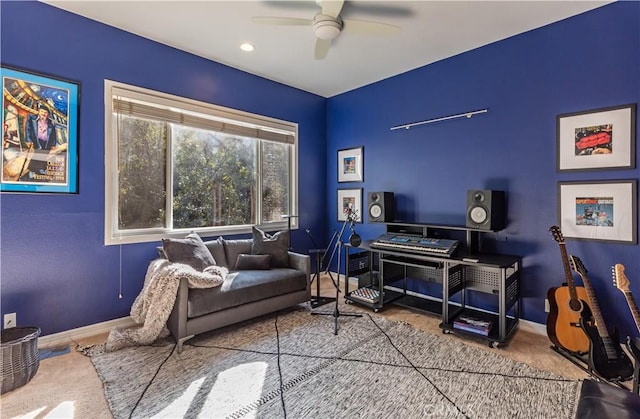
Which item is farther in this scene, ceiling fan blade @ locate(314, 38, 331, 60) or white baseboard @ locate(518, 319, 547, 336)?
white baseboard @ locate(518, 319, 547, 336)

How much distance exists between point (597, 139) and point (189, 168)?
3743 mm

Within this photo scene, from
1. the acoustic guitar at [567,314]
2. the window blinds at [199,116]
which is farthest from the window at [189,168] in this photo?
the acoustic guitar at [567,314]

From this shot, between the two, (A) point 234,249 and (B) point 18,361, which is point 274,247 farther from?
(B) point 18,361

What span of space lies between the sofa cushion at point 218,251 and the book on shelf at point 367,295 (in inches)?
56.3

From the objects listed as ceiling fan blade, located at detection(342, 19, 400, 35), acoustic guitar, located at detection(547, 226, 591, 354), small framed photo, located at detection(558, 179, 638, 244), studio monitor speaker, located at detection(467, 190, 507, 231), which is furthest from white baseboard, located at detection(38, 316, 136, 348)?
small framed photo, located at detection(558, 179, 638, 244)

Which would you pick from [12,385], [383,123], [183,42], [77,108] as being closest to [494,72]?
[383,123]

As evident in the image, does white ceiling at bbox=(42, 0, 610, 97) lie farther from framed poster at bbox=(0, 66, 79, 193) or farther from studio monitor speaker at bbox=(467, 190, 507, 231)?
studio monitor speaker at bbox=(467, 190, 507, 231)

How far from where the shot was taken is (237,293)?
2.59 m

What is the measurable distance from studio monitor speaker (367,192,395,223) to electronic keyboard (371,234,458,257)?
0.92 ft

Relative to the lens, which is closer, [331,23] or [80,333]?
[331,23]

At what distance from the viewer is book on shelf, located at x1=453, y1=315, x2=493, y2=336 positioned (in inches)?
96.3

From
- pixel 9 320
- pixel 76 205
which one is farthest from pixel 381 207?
pixel 9 320

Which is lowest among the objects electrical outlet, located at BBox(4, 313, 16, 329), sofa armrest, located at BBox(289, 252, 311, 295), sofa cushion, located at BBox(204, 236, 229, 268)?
electrical outlet, located at BBox(4, 313, 16, 329)

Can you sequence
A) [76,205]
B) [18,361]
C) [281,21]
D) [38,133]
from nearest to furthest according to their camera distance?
[18,361]
[281,21]
[38,133]
[76,205]
